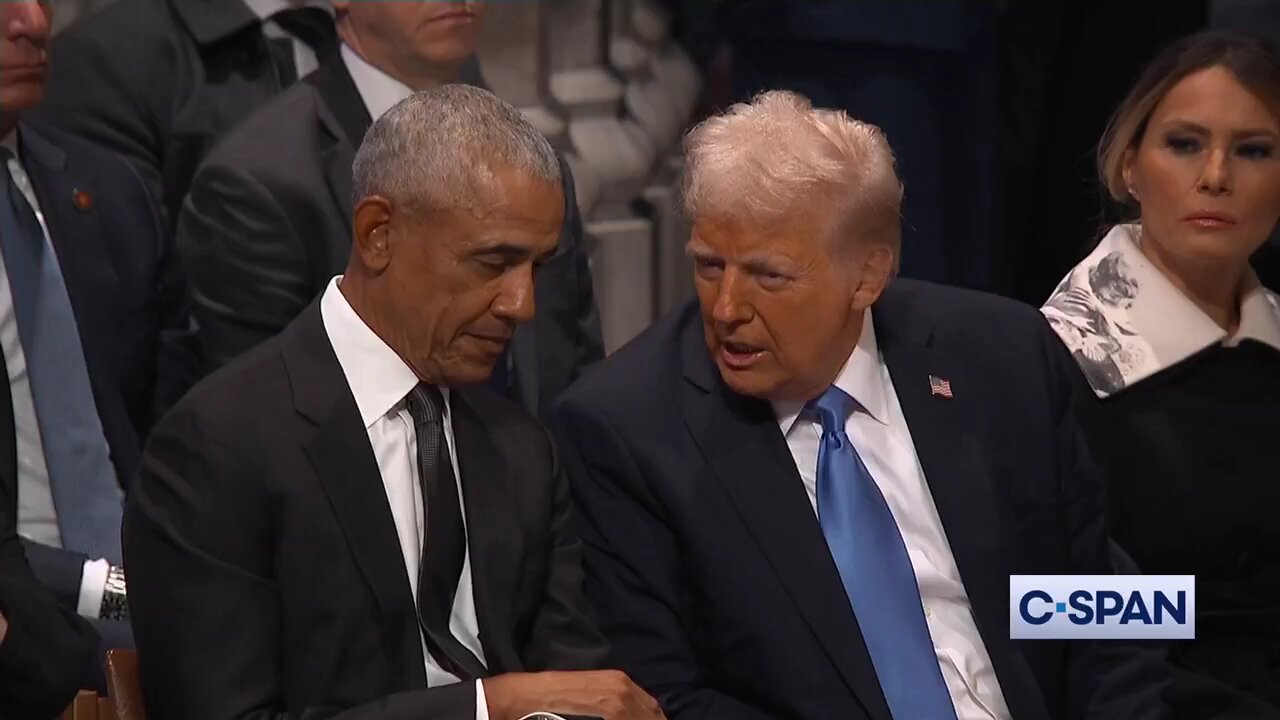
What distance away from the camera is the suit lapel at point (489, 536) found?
8.00 feet

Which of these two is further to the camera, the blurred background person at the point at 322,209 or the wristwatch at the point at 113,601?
the blurred background person at the point at 322,209

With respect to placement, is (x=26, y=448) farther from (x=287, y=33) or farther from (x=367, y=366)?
(x=287, y=33)

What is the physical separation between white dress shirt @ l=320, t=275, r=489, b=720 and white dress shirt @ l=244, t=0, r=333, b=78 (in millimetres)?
1160

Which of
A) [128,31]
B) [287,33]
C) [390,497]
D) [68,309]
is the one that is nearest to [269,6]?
[287,33]

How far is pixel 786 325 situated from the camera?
8.62ft

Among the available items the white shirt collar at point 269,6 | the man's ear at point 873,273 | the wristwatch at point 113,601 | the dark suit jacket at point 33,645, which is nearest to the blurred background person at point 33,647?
the dark suit jacket at point 33,645

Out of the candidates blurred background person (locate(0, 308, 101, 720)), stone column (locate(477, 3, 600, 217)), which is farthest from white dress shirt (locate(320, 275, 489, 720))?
stone column (locate(477, 3, 600, 217))

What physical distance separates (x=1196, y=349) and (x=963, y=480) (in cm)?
58

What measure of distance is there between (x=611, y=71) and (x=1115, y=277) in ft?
4.41

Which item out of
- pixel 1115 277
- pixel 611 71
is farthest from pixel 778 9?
pixel 1115 277

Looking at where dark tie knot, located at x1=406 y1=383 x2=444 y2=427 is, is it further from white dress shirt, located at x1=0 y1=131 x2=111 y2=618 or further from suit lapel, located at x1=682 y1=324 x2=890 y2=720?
white dress shirt, located at x1=0 y1=131 x2=111 y2=618

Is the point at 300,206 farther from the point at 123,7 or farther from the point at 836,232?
the point at 836,232

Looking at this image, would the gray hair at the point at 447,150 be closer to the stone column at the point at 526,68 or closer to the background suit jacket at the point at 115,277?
the background suit jacket at the point at 115,277

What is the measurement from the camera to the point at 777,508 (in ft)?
8.64
